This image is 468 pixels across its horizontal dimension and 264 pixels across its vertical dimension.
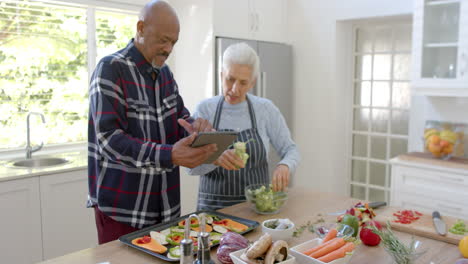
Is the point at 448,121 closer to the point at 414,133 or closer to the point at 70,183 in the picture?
the point at 414,133

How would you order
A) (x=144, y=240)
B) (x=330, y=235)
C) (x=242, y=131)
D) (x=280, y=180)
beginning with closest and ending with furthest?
(x=330, y=235), (x=144, y=240), (x=280, y=180), (x=242, y=131)

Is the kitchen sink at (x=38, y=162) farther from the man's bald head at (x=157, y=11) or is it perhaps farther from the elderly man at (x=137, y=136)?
the man's bald head at (x=157, y=11)

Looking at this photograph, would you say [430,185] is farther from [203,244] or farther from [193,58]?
[203,244]

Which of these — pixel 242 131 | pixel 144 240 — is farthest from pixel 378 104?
pixel 144 240

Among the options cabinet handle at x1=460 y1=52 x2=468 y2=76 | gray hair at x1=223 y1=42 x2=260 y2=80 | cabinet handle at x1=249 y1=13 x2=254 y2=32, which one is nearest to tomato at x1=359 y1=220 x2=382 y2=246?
gray hair at x1=223 y1=42 x2=260 y2=80

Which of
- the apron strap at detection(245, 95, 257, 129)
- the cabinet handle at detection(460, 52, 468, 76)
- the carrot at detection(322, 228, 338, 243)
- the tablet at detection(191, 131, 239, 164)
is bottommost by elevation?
the carrot at detection(322, 228, 338, 243)

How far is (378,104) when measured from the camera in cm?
413

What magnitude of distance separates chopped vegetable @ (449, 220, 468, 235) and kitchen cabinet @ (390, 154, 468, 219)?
1.46 metres

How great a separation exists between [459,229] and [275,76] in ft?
9.00

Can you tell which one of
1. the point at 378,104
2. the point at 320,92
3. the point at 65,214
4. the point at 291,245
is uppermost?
the point at 320,92

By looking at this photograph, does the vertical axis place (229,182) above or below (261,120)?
below

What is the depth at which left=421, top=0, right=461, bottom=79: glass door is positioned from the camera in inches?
125

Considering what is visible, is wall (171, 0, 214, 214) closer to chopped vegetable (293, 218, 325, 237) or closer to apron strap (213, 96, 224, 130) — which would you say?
apron strap (213, 96, 224, 130)

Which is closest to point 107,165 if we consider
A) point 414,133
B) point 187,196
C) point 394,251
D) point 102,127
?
point 102,127
